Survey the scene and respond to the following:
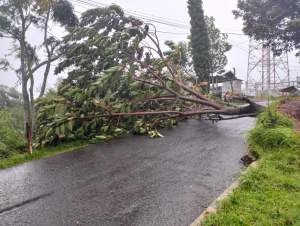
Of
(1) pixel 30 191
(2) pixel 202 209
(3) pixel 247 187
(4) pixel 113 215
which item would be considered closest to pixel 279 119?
(3) pixel 247 187

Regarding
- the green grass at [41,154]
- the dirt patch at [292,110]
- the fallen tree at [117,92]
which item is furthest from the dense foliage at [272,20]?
the green grass at [41,154]

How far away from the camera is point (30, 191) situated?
4.07 m

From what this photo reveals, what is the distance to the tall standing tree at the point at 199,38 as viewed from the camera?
21125 mm

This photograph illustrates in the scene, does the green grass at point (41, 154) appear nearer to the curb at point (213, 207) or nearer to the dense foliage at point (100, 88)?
the dense foliage at point (100, 88)

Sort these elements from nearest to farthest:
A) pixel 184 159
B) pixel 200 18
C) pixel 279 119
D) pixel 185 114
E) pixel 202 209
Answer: pixel 202 209 → pixel 184 159 → pixel 279 119 → pixel 185 114 → pixel 200 18

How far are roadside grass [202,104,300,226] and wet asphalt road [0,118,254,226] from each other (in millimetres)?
323

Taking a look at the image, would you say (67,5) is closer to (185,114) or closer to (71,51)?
(71,51)

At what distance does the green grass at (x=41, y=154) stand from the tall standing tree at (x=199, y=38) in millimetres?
15090

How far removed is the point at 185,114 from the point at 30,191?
16.4ft

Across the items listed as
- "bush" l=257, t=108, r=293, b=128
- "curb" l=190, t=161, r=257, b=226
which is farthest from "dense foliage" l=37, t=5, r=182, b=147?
"curb" l=190, t=161, r=257, b=226

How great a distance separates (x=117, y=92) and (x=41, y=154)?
8.92ft

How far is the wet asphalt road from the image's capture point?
3182 millimetres

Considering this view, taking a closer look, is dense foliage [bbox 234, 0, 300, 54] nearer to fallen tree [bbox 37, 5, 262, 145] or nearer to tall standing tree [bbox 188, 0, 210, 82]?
tall standing tree [bbox 188, 0, 210, 82]

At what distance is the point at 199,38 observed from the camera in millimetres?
21234
